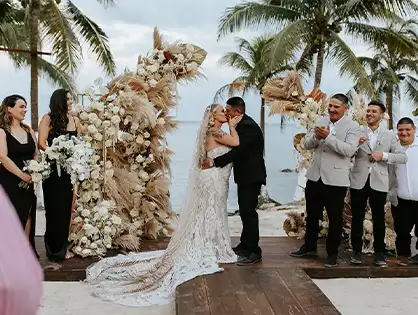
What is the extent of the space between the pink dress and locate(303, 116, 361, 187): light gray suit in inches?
200

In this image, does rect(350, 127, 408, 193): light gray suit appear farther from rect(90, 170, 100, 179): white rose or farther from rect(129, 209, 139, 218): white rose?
rect(90, 170, 100, 179): white rose

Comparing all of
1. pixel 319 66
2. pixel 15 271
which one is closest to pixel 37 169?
pixel 15 271

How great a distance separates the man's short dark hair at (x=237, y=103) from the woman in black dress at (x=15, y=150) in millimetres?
2254

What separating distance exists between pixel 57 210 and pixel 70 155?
696 mm

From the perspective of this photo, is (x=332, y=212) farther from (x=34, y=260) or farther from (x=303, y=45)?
(x=303, y=45)

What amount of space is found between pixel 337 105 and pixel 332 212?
3.90 feet

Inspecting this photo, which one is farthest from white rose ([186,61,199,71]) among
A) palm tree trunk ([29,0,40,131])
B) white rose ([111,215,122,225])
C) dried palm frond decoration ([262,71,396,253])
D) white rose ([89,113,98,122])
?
palm tree trunk ([29,0,40,131])

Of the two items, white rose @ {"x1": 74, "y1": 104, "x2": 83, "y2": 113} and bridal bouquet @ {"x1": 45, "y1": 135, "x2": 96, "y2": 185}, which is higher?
white rose @ {"x1": 74, "y1": 104, "x2": 83, "y2": 113}

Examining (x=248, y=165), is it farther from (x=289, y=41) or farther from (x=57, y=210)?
(x=289, y=41)

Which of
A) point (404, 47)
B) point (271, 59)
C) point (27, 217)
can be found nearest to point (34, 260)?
point (27, 217)

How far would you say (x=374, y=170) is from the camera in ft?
20.2

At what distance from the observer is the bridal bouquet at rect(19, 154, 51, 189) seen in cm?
580

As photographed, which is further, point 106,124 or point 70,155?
point 106,124

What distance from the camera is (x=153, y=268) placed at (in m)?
5.91
